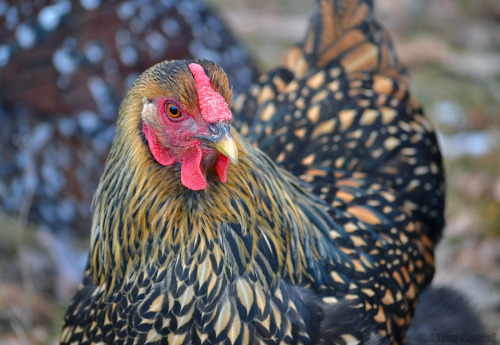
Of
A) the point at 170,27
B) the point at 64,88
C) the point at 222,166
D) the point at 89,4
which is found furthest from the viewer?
the point at 170,27

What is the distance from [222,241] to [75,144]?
6.35 ft

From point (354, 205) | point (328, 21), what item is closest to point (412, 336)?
point (354, 205)

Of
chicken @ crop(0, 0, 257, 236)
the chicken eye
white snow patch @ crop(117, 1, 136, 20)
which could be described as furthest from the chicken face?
white snow patch @ crop(117, 1, 136, 20)

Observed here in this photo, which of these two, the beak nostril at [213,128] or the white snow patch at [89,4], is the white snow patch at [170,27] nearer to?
the white snow patch at [89,4]

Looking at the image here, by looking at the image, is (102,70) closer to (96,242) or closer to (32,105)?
(32,105)

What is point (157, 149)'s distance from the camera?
1791mm

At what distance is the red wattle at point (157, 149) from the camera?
1783 mm

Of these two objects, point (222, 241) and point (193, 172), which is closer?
point (193, 172)

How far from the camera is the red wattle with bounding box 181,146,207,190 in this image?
1.74 meters

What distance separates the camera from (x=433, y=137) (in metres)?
2.95

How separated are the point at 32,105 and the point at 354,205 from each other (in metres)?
2.07

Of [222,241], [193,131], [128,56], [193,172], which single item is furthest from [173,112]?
[128,56]

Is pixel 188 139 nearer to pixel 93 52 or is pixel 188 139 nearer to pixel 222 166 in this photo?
pixel 222 166

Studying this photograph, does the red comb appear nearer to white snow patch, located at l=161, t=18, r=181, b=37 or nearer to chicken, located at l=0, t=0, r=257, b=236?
chicken, located at l=0, t=0, r=257, b=236
